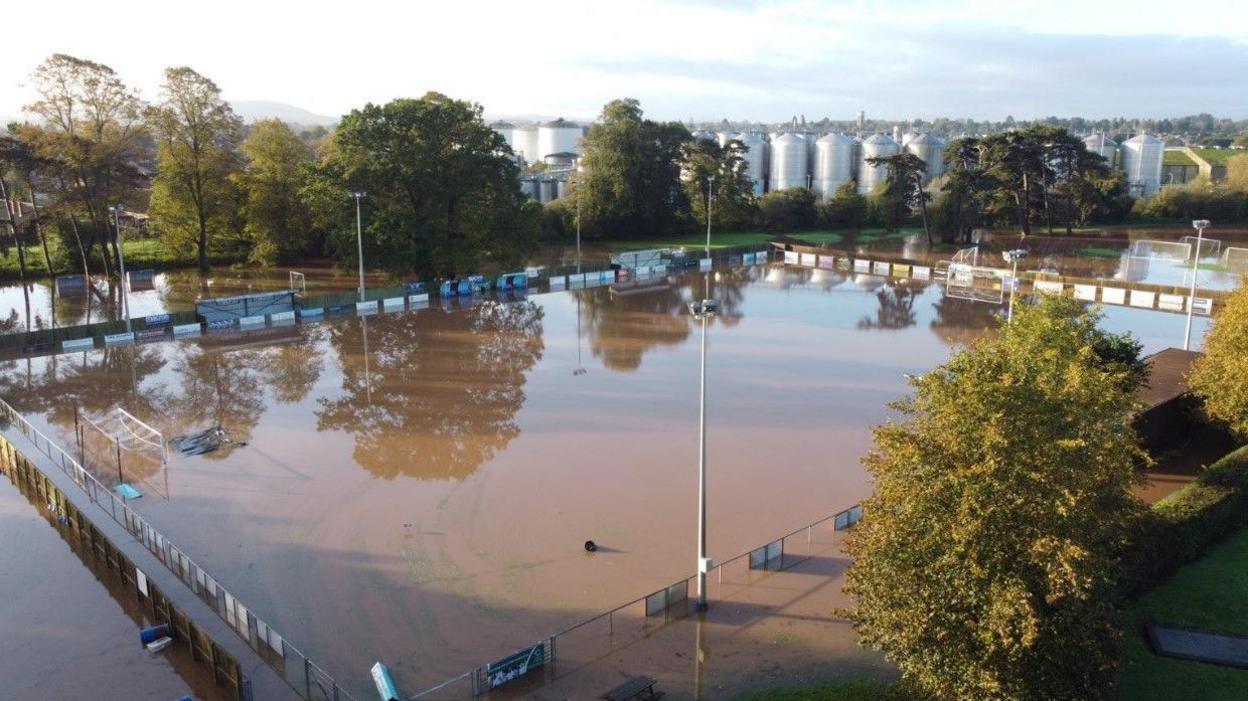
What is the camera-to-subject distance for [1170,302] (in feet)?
156

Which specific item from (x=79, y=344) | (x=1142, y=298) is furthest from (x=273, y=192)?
(x=1142, y=298)

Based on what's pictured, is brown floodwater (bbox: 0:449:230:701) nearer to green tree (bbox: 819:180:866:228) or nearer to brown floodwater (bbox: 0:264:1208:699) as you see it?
brown floodwater (bbox: 0:264:1208:699)

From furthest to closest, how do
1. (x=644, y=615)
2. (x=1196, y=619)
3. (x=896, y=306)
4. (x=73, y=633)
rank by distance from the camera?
(x=896, y=306)
(x=644, y=615)
(x=73, y=633)
(x=1196, y=619)

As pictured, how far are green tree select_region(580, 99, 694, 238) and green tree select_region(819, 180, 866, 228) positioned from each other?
15.0 m

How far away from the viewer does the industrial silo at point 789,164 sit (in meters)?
106

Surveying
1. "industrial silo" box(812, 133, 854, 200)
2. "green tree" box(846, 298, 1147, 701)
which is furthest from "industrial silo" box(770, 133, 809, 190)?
"green tree" box(846, 298, 1147, 701)

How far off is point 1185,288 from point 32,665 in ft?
167

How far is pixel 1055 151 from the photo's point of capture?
75.1m

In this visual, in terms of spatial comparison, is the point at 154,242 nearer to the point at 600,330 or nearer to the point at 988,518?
the point at 600,330

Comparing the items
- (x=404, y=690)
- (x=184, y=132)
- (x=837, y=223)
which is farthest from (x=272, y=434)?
(x=837, y=223)

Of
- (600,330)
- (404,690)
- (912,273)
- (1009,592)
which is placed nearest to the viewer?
(1009,592)

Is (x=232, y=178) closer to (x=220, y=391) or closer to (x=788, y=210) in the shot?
(x=220, y=391)

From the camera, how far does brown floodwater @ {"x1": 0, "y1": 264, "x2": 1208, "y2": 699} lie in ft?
57.9

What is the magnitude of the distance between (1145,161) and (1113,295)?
221 feet
